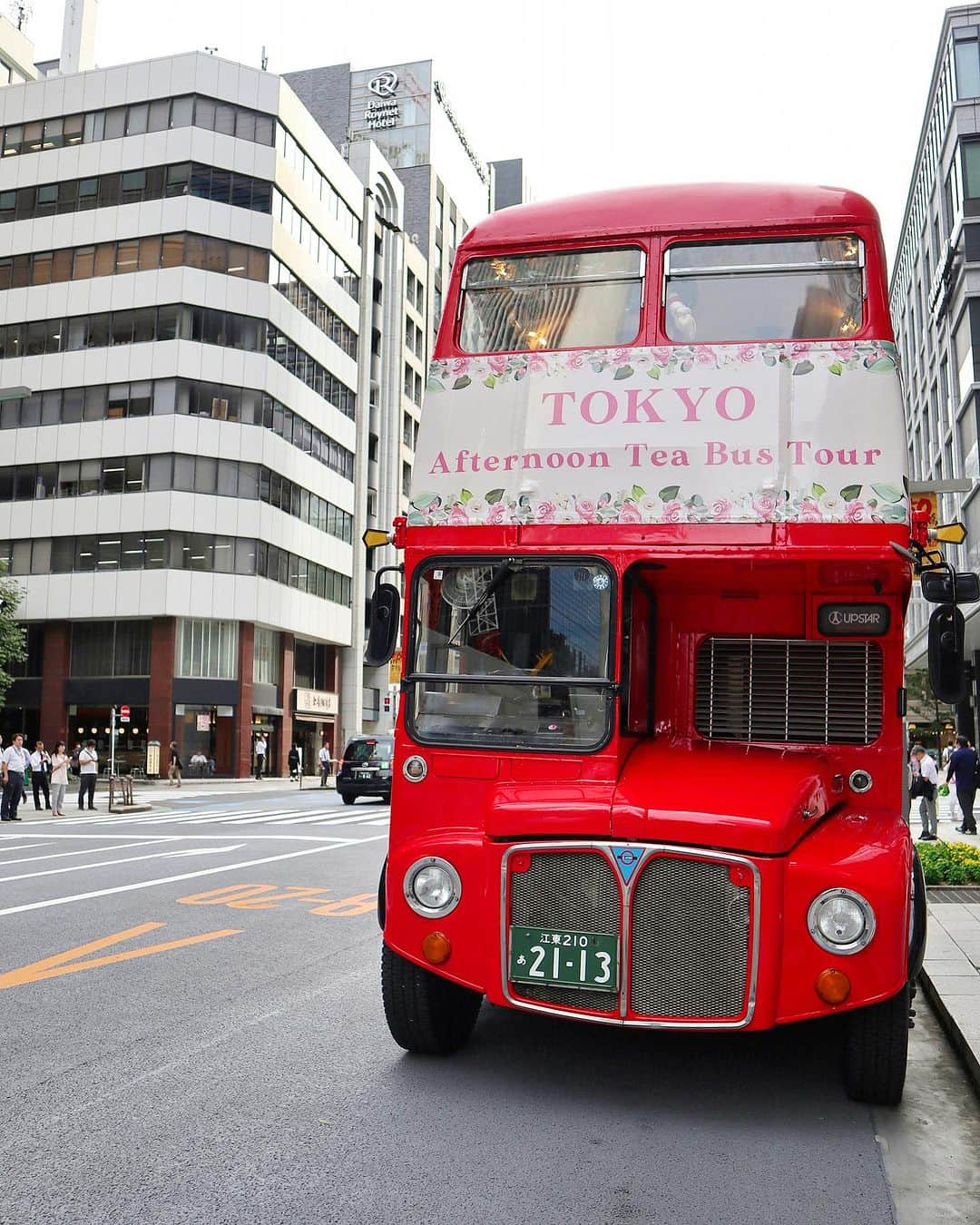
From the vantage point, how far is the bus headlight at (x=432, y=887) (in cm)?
543

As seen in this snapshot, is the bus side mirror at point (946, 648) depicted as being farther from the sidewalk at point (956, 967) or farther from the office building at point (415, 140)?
the office building at point (415, 140)

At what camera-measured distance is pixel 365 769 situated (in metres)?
30.7

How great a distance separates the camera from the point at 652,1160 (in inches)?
177

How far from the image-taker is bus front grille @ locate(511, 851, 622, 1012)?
5105mm

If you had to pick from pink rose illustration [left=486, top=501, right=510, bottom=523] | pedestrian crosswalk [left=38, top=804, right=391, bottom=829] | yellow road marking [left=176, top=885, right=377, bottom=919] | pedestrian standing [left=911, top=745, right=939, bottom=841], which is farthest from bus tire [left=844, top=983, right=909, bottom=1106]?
pedestrian crosswalk [left=38, top=804, right=391, bottom=829]

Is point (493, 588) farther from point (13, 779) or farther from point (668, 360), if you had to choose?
point (13, 779)

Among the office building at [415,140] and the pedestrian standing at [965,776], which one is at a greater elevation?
the office building at [415,140]

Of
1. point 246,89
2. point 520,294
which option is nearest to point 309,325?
point 246,89

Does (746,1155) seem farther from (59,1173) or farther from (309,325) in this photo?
(309,325)

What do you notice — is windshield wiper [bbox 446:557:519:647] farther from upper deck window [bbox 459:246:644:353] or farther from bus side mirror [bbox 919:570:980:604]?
bus side mirror [bbox 919:570:980:604]

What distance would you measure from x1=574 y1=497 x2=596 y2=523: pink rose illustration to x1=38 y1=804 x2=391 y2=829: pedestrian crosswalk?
17.2m

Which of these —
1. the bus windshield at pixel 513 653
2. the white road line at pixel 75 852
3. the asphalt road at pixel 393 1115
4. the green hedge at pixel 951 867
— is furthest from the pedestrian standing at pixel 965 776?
the bus windshield at pixel 513 653

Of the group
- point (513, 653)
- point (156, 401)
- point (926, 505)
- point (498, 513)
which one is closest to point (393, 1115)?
point (513, 653)

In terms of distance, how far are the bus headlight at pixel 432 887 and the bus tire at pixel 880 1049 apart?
1.86 m
